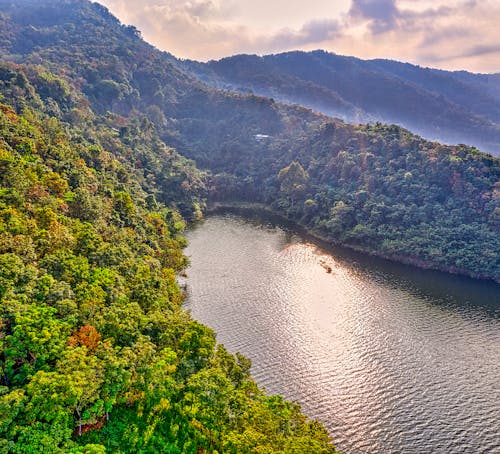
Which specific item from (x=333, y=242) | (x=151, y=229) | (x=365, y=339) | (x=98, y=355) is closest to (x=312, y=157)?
(x=333, y=242)

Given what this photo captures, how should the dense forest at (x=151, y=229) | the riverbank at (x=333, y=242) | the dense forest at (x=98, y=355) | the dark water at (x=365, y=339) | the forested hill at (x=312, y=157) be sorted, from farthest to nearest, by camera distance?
the forested hill at (x=312, y=157) → the riverbank at (x=333, y=242) → the dark water at (x=365, y=339) → the dense forest at (x=151, y=229) → the dense forest at (x=98, y=355)

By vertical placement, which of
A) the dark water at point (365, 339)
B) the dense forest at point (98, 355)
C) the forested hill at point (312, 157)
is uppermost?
the forested hill at point (312, 157)

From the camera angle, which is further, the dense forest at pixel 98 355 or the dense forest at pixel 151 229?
the dense forest at pixel 151 229

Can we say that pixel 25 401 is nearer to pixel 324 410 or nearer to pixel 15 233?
pixel 15 233

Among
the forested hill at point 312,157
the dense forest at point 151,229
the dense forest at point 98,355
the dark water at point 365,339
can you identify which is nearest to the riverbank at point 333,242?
the forested hill at point 312,157

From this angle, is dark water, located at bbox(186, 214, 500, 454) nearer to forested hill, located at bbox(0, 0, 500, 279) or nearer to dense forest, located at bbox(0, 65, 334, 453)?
dense forest, located at bbox(0, 65, 334, 453)

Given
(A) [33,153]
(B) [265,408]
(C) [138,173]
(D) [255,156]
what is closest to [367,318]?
(B) [265,408]

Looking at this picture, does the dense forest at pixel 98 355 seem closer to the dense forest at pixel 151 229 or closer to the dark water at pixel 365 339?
the dense forest at pixel 151 229
